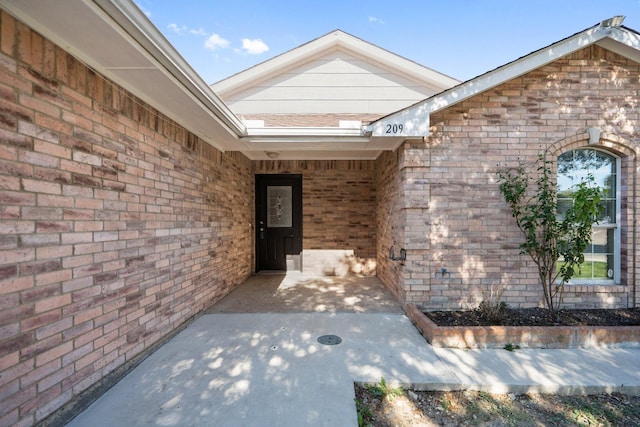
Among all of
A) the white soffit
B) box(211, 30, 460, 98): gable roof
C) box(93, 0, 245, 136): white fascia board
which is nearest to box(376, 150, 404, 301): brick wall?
box(211, 30, 460, 98): gable roof

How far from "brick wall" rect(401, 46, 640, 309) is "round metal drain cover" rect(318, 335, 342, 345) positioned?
1246 mm

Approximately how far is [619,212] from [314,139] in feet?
14.0

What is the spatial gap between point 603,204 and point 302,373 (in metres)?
4.52

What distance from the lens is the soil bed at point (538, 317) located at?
3.02 meters

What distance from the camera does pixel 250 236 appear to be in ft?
19.7

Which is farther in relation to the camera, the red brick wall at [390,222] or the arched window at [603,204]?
the red brick wall at [390,222]

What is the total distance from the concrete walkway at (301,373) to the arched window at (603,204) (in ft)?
4.22

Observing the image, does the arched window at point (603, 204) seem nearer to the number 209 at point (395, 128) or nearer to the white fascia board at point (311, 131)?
the number 209 at point (395, 128)

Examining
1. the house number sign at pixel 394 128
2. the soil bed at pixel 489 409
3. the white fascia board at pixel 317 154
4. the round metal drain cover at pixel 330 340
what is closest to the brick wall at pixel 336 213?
the white fascia board at pixel 317 154

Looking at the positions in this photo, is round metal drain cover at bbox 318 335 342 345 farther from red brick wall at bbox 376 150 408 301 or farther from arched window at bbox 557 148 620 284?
arched window at bbox 557 148 620 284

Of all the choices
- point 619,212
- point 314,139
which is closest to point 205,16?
point 314,139

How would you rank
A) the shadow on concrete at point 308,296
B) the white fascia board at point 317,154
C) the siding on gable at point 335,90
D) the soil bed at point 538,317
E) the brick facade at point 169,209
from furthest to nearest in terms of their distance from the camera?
the siding on gable at point 335,90
the white fascia board at point 317,154
the shadow on concrete at point 308,296
the soil bed at point 538,317
the brick facade at point 169,209

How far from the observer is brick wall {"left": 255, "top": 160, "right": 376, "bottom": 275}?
19.9 ft

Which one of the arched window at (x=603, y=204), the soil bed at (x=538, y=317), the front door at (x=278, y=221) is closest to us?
Result: the soil bed at (x=538, y=317)
